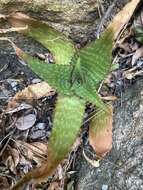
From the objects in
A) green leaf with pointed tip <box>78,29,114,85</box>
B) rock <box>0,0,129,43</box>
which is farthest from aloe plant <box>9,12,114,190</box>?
rock <box>0,0,129,43</box>

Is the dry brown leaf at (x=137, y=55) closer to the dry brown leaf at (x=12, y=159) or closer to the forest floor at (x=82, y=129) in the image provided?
the forest floor at (x=82, y=129)

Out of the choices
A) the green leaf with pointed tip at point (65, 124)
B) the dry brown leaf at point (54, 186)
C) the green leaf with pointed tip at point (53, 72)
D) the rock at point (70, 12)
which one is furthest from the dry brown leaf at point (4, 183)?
the rock at point (70, 12)

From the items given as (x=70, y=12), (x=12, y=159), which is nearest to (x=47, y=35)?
(x=70, y=12)

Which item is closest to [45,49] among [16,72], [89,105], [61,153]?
[16,72]

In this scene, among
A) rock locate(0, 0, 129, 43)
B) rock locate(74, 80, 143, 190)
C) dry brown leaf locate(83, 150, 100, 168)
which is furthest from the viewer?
rock locate(0, 0, 129, 43)

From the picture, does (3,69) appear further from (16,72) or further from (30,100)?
(30,100)

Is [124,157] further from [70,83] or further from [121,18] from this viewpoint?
[121,18]

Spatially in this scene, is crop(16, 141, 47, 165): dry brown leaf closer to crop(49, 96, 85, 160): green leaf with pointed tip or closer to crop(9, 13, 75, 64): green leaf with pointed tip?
crop(49, 96, 85, 160): green leaf with pointed tip

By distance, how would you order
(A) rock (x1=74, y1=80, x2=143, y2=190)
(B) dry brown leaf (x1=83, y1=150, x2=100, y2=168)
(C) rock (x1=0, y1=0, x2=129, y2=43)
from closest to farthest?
(A) rock (x1=74, y1=80, x2=143, y2=190)
(B) dry brown leaf (x1=83, y1=150, x2=100, y2=168)
(C) rock (x1=0, y1=0, x2=129, y2=43)
